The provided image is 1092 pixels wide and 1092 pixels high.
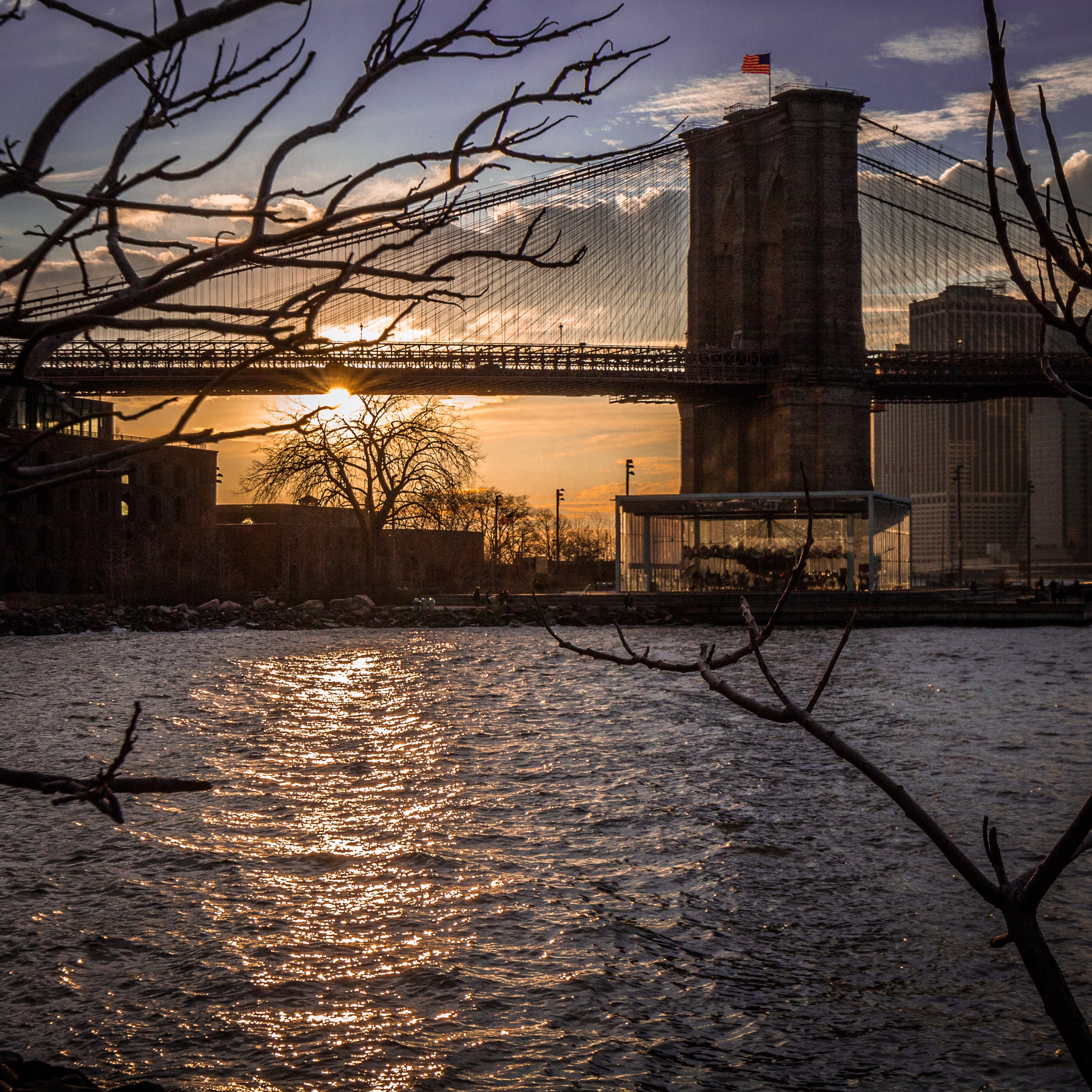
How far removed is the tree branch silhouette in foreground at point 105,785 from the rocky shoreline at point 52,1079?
1.98 meters

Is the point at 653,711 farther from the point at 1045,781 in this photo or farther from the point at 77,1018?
the point at 77,1018

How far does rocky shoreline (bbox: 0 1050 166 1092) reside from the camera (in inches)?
157

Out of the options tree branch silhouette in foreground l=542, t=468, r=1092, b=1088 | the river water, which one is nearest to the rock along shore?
the river water

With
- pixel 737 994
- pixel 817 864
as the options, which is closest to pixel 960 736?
pixel 817 864

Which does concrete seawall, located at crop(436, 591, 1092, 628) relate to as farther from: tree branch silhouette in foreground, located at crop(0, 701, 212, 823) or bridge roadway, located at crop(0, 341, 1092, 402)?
tree branch silhouette in foreground, located at crop(0, 701, 212, 823)

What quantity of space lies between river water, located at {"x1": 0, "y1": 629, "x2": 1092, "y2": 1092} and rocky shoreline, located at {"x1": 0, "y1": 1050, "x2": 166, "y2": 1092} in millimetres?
611

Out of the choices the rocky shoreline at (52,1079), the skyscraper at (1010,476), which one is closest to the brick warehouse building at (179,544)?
the rocky shoreline at (52,1079)

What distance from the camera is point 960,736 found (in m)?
14.7

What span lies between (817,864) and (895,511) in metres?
44.3

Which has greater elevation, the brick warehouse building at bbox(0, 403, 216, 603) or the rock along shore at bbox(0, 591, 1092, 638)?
the brick warehouse building at bbox(0, 403, 216, 603)

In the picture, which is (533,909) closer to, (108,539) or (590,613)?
(590,613)

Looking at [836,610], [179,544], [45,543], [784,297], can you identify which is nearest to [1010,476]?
[784,297]

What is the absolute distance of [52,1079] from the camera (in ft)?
13.9

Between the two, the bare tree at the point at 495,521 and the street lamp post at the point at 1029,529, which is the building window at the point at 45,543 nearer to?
the bare tree at the point at 495,521
